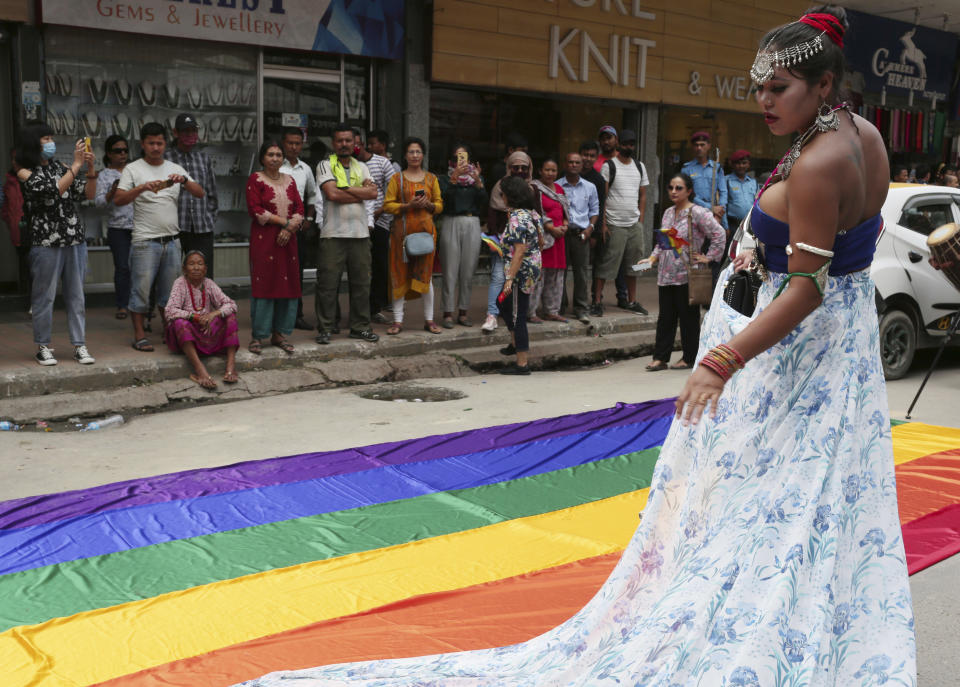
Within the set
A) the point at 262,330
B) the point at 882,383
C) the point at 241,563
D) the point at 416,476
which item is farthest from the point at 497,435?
the point at 882,383

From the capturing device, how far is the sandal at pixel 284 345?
28.6 feet

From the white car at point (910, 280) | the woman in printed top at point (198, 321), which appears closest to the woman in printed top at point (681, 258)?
the white car at point (910, 280)

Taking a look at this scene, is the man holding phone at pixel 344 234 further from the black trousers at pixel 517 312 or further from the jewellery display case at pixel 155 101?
the jewellery display case at pixel 155 101

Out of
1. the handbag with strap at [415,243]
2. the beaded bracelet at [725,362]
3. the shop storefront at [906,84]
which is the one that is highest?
the shop storefront at [906,84]

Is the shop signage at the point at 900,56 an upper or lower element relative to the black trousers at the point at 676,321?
upper

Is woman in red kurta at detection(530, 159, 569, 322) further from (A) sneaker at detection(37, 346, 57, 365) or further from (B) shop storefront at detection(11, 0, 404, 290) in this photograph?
(A) sneaker at detection(37, 346, 57, 365)

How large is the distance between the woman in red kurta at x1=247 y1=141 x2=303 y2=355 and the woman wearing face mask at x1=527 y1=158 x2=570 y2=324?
2.69 metres

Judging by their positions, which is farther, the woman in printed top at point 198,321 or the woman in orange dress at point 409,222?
the woman in orange dress at point 409,222

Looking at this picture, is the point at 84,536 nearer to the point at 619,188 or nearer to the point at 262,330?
the point at 262,330

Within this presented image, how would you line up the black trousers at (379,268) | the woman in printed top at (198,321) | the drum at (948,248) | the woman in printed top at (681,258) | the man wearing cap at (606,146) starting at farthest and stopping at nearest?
the man wearing cap at (606,146), the black trousers at (379,268), the woman in printed top at (681,258), the woman in printed top at (198,321), the drum at (948,248)

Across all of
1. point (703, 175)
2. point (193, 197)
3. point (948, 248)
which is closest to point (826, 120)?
point (948, 248)

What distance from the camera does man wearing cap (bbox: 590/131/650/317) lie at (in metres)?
11.7

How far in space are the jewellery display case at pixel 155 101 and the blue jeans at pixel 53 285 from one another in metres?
2.82

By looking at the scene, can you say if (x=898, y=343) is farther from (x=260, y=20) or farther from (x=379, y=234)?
(x=260, y=20)
